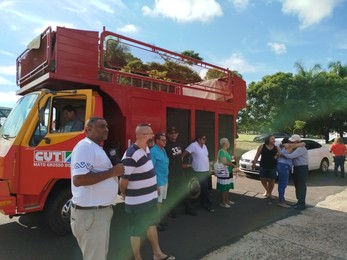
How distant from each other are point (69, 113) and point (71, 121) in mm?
173

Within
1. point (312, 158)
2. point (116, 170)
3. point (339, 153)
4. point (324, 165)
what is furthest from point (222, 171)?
point (324, 165)

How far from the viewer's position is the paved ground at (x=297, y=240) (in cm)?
429

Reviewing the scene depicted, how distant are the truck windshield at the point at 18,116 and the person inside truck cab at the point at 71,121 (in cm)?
53

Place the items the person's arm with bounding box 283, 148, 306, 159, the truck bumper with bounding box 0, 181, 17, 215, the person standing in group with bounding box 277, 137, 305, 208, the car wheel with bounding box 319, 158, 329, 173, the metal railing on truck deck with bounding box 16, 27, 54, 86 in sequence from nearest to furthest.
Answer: the truck bumper with bounding box 0, 181, 17, 215 → the metal railing on truck deck with bounding box 16, 27, 54, 86 → the person's arm with bounding box 283, 148, 306, 159 → the person standing in group with bounding box 277, 137, 305, 208 → the car wheel with bounding box 319, 158, 329, 173

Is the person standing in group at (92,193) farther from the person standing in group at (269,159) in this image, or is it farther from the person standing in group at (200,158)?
the person standing in group at (269,159)

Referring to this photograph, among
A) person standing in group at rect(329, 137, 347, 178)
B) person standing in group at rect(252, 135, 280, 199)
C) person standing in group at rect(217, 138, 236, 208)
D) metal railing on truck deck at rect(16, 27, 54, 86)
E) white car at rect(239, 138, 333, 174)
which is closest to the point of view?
metal railing on truck deck at rect(16, 27, 54, 86)

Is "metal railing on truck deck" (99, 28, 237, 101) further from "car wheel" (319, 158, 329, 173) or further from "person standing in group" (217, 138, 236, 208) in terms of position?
"car wheel" (319, 158, 329, 173)

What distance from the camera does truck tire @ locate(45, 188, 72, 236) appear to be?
4.75 meters

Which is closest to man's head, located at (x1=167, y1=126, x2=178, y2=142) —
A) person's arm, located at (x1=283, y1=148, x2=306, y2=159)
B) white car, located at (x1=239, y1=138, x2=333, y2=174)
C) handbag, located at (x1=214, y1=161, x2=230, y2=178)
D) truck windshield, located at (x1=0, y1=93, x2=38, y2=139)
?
handbag, located at (x1=214, y1=161, x2=230, y2=178)

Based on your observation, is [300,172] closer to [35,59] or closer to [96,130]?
[96,130]

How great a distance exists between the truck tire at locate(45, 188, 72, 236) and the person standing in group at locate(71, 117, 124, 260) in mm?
2253

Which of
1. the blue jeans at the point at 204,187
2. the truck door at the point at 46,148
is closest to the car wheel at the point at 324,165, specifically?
the blue jeans at the point at 204,187

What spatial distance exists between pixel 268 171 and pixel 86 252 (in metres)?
5.64

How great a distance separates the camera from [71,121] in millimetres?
5000
